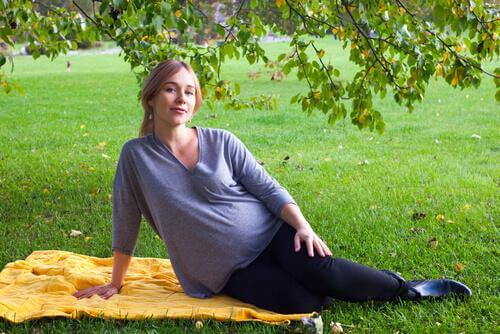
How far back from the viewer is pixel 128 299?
354 cm

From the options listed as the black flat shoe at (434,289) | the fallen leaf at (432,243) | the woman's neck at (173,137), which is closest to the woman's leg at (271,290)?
the black flat shoe at (434,289)

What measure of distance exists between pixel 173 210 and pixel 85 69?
21.9 meters

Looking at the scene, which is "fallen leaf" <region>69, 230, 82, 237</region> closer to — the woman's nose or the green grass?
the green grass

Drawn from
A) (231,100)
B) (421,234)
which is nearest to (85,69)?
(231,100)

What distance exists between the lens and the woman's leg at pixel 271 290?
328cm

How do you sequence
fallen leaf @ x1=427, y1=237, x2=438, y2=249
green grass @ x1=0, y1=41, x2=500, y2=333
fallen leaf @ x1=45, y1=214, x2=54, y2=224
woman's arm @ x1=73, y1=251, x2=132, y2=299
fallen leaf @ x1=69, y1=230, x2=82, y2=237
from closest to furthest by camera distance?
green grass @ x1=0, y1=41, x2=500, y2=333, woman's arm @ x1=73, y1=251, x2=132, y2=299, fallen leaf @ x1=427, y1=237, x2=438, y2=249, fallen leaf @ x1=69, y1=230, x2=82, y2=237, fallen leaf @ x1=45, y1=214, x2=54, y2=224

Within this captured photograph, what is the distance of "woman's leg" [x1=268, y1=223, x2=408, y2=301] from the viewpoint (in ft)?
10.6

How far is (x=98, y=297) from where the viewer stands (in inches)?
141

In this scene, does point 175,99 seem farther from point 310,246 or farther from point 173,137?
point 310,246

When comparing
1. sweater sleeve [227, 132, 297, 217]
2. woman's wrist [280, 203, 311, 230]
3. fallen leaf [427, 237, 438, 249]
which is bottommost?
fallen leaf [427, 237, 438, 249]

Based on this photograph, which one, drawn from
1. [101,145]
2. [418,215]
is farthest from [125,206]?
[101,145]

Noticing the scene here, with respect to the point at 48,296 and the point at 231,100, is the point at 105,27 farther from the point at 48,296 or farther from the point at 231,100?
the point at 48,296

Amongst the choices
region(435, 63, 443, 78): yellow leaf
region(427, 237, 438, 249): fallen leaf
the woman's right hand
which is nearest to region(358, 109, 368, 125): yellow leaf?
region(435, 63, 443, 78): yellow leaf

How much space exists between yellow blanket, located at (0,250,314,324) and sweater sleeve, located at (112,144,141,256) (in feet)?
0.95
